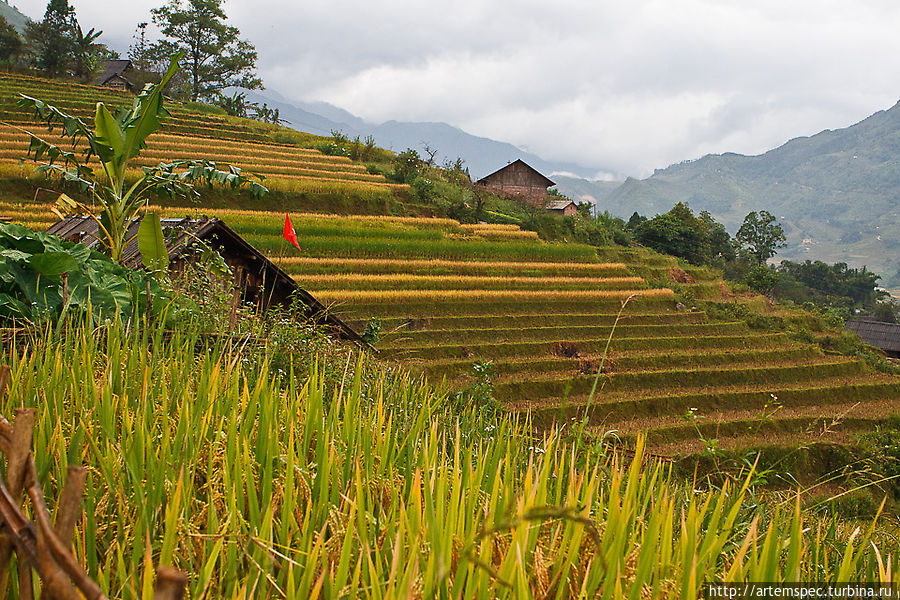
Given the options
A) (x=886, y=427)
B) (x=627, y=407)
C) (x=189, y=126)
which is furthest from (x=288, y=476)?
(x=189, y=126)

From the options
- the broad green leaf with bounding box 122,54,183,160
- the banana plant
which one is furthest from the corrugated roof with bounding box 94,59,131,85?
the broad green leaf with bounding box 122,54,183,160

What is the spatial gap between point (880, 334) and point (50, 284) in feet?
118

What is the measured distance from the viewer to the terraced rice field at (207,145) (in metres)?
23.0

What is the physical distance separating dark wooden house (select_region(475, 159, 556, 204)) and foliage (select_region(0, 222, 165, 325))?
35.2 m

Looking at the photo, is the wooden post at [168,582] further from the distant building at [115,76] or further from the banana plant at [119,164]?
the distant building at [115,76]

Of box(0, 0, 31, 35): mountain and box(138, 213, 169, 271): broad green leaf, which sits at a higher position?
box(0, 0, 31, 35): mountain

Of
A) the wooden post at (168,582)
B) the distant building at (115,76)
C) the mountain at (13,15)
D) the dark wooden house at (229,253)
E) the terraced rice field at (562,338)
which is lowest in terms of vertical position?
the terraced rice field at (562,338)

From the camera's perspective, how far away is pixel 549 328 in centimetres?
1902

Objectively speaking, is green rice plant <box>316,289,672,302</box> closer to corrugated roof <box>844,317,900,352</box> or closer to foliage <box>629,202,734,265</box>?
foliage <box>629,202,734,265</box>

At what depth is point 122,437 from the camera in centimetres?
124

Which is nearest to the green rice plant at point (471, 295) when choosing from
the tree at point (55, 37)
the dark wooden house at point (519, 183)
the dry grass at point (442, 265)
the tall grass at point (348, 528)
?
the dry grass at point (442, 265)

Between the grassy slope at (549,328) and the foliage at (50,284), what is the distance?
36.0 ft

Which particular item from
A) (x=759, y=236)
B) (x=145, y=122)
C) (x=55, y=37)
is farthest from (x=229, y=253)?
(x=759, y=236)

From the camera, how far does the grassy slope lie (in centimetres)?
1591
